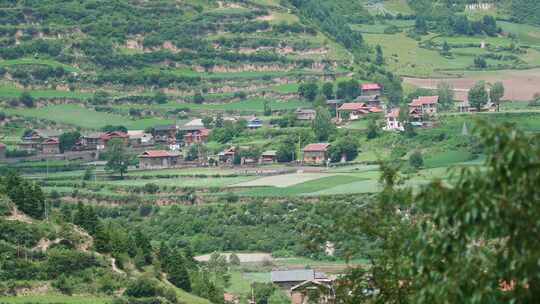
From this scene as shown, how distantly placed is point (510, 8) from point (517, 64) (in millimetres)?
24643

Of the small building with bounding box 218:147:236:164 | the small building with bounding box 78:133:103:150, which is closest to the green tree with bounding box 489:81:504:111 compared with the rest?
the small building with bounding box 218:147:236:164

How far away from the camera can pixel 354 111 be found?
113 meters

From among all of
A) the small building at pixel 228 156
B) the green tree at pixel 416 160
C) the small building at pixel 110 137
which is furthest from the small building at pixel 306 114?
the green tree at pixel 416 160

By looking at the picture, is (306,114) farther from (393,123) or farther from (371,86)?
(371,86)

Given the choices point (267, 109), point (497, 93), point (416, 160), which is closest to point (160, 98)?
point (267, 109)

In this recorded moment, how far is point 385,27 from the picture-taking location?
14725 cm

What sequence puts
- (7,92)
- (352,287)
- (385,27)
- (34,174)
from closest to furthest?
(352,287) < (34,174) < (7,92) < (385,27)

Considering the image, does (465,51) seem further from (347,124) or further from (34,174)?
(34,174)

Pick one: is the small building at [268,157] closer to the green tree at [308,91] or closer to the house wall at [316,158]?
the house wall at [316,158]

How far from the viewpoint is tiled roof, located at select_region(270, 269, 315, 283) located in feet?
211

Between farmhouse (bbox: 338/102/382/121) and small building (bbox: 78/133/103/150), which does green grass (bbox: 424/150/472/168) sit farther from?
small building (bbox: 78/133/103/150)

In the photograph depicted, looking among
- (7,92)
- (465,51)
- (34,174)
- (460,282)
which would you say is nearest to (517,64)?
(465,51)

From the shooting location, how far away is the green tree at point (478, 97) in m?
108

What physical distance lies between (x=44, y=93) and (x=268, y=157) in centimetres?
2253
